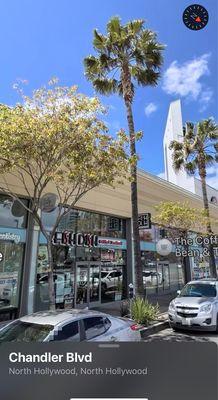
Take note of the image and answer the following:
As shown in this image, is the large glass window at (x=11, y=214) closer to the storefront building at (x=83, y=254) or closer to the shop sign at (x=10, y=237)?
the storefront building at (x=83, y=254)

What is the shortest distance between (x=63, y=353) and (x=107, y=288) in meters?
17.8

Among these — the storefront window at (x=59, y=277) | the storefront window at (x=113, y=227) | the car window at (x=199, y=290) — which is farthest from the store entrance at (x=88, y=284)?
the car window at (x=199, y=290)

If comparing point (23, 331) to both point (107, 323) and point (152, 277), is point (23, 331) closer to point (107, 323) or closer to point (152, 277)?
point (107, 323)

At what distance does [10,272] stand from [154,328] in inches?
224

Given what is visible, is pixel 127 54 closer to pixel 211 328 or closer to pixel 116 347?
pixel 211 328

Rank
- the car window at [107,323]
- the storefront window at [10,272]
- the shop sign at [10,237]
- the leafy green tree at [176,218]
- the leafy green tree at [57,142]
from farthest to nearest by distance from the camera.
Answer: the leafy green tree at [176,218] < the shop sign at [10,237] < the storefront window at [10,272] < the leafy green tree at [57,142] < the car window at [107,323]

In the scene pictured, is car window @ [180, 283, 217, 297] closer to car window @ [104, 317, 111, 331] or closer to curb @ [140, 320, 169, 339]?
curb @ [140, 320, 169, 339]

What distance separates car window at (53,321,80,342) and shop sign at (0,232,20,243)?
851cm

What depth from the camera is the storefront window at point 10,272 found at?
13438 millimetres

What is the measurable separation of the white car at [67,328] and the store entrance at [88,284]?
1046 cm

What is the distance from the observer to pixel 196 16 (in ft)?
23.4

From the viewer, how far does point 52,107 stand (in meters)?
11.0

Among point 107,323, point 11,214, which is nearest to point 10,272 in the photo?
point 11,214

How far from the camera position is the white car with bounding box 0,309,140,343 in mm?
5246
